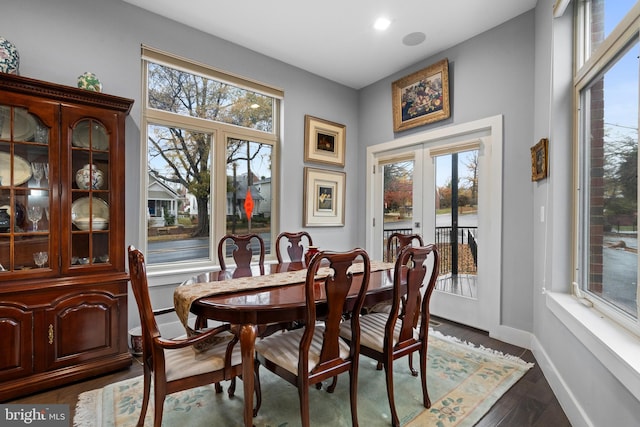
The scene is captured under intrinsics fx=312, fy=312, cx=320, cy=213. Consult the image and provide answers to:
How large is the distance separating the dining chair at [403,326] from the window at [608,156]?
2.87ft

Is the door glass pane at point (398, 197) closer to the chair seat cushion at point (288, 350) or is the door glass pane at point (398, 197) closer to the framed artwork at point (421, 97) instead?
the framed artwork at point (421, 97)

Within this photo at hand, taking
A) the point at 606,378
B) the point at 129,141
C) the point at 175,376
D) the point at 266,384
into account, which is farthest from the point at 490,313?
the point at 129,141

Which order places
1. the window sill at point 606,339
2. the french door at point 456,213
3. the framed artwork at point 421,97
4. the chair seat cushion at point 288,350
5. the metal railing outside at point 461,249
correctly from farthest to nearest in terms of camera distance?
1. the framed artwork at point 421,97
2. the metal railing outside at point 461,249
3. the french door at point 456,213
4. the chair seat cushion at point 288,350
5. the window sill at point 606,339

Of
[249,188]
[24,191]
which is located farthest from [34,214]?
[249,188]

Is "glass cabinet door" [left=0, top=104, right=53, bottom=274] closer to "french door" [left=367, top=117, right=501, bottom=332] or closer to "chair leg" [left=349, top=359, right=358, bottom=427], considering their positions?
"chair leg" [left=349, top=359, right=358, bottom=427]

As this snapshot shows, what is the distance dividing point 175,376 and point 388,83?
3990 mm

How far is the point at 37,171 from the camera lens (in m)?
2.18

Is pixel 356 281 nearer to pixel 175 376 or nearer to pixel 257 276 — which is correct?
pixel 257 276

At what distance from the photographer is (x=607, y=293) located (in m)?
1.71

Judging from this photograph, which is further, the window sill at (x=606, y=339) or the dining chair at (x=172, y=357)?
the dining chair at (x=172, y=357)

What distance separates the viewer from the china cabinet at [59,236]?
6.61 feet

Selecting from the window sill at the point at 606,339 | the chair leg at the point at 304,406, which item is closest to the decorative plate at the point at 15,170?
the chair leg at the point at 304,406

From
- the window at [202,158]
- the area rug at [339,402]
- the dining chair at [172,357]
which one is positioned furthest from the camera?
the window at [202,158]
